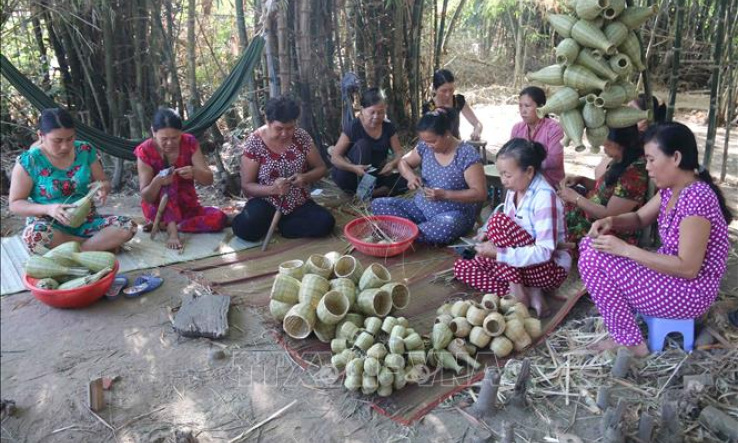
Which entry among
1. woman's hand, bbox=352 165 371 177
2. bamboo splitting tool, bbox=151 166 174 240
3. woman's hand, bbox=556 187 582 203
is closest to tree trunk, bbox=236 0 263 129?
woman's hand, bbox=352 165 371 177

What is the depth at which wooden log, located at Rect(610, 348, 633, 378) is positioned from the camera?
216cm

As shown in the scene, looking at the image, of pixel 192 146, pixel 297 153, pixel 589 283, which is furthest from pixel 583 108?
pixel 192 146

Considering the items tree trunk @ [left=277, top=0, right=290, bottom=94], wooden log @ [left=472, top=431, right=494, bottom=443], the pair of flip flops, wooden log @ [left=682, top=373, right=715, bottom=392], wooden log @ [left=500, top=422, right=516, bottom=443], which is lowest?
wooden log @ [left=472, top=431, right=494, bottom=443]

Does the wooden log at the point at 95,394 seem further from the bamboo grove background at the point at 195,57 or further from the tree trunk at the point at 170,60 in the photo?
the tree trunk at the point at 170,60

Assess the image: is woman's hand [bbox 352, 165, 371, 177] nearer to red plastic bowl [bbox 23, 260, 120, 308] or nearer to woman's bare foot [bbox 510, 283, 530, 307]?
woman's bare foot [bbox 510, 283, 530, 307]

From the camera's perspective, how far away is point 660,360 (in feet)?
7.56

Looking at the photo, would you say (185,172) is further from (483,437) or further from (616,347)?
(616,347)

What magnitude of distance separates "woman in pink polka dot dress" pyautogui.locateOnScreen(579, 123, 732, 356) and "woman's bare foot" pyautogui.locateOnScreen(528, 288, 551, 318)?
0.36m

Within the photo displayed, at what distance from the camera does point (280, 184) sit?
3.47 m

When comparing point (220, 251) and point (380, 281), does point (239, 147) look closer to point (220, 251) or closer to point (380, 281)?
point (220, 251)

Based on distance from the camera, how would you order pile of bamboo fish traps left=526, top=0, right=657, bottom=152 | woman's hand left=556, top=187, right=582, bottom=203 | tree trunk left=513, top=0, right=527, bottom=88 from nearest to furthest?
pile of bamboo fish traps left=526, top=0, right=657, bottom=152 → woman's hand left=556, top=187, right=582, bottom=203 → tree trunk left=513, top=0, right=527, bottom=88

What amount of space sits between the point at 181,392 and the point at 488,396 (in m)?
1.25

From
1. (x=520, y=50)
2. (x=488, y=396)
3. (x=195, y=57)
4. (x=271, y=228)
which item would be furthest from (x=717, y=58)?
(x=520, y=50)

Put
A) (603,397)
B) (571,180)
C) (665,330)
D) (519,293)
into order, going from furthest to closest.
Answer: (571,180) → (519,293) → (665,330) → (603,397)
